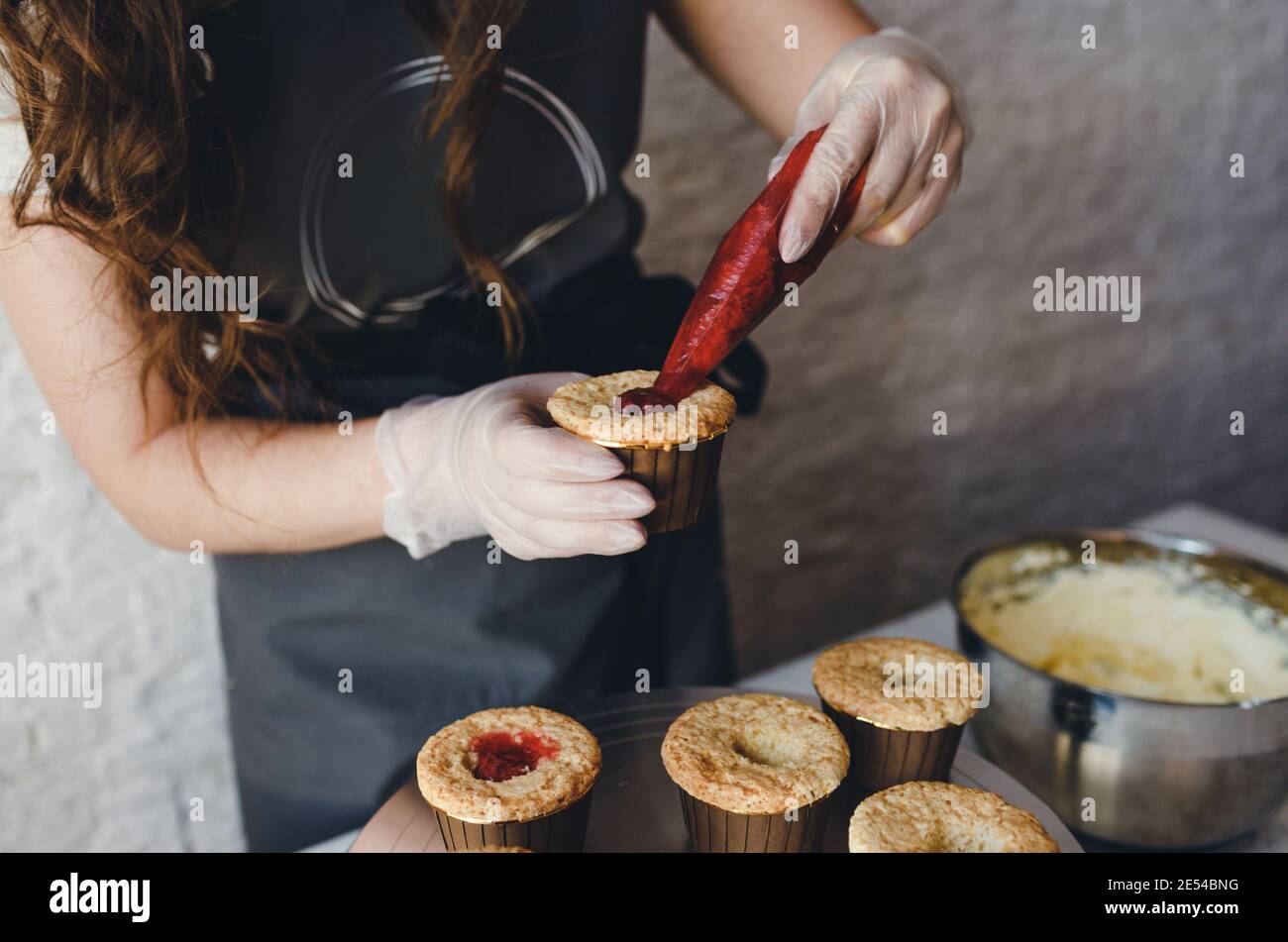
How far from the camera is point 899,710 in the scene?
1.03m

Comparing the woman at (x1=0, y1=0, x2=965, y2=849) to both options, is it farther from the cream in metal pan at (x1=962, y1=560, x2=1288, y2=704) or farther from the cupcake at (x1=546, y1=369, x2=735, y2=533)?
the cream in metal pan at (x1=962, y1=560, x2=1288, y2=704)

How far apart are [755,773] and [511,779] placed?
0.22 m

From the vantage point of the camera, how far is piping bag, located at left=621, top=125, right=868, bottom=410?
890 mm

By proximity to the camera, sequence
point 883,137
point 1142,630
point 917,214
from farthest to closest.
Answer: point 1142,630 < point 917,214 < point 883,137

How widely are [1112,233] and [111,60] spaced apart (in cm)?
290

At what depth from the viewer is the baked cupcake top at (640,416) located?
89cm

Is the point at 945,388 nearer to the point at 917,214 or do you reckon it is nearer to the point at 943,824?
the point at 917,214

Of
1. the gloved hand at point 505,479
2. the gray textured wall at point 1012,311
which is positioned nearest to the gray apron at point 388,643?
the gloved hand at point 505,479

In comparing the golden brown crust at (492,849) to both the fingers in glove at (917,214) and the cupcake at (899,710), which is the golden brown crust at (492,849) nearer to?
the cupcake at (899,710)

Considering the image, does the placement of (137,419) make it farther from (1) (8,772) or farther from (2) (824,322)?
(2) (824,322)

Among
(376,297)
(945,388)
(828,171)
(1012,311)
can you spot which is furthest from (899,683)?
(1012,311)

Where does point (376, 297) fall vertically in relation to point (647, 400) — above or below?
above

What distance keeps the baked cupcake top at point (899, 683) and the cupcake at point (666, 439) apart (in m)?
0.27
